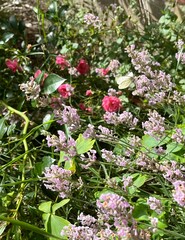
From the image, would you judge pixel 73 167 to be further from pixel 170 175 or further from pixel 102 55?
pixel 102 55

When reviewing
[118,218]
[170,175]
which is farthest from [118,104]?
[118,218]

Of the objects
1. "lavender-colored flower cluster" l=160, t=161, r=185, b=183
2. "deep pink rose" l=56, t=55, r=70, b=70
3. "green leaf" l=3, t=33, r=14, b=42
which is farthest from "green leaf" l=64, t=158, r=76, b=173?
"green leaf" l=3, t=33, r=14, b=42

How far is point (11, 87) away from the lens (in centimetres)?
265

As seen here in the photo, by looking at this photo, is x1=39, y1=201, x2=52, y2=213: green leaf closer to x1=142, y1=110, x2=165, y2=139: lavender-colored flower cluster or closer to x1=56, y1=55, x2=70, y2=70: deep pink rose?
x1=142, y1=110, x2=165, y2=139: lavender-colored flower cluster

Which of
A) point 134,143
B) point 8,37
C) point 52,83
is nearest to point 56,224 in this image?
point 134,143

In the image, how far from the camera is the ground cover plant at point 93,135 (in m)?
1.38

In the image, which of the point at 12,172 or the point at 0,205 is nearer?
the point at 0,205

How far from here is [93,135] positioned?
148cm

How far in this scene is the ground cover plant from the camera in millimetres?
1381

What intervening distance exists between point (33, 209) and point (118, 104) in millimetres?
640

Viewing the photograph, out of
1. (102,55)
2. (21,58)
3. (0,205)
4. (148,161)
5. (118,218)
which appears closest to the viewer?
(118,218)

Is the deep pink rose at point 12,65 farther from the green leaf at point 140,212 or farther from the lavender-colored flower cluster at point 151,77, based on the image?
the green leaf at point 140,212

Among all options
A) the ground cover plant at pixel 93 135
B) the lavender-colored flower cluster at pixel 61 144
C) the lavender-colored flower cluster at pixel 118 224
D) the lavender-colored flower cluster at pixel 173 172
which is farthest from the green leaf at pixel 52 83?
the lavender-colored flower cluster at pixel 118 224

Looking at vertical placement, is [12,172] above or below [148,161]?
below
